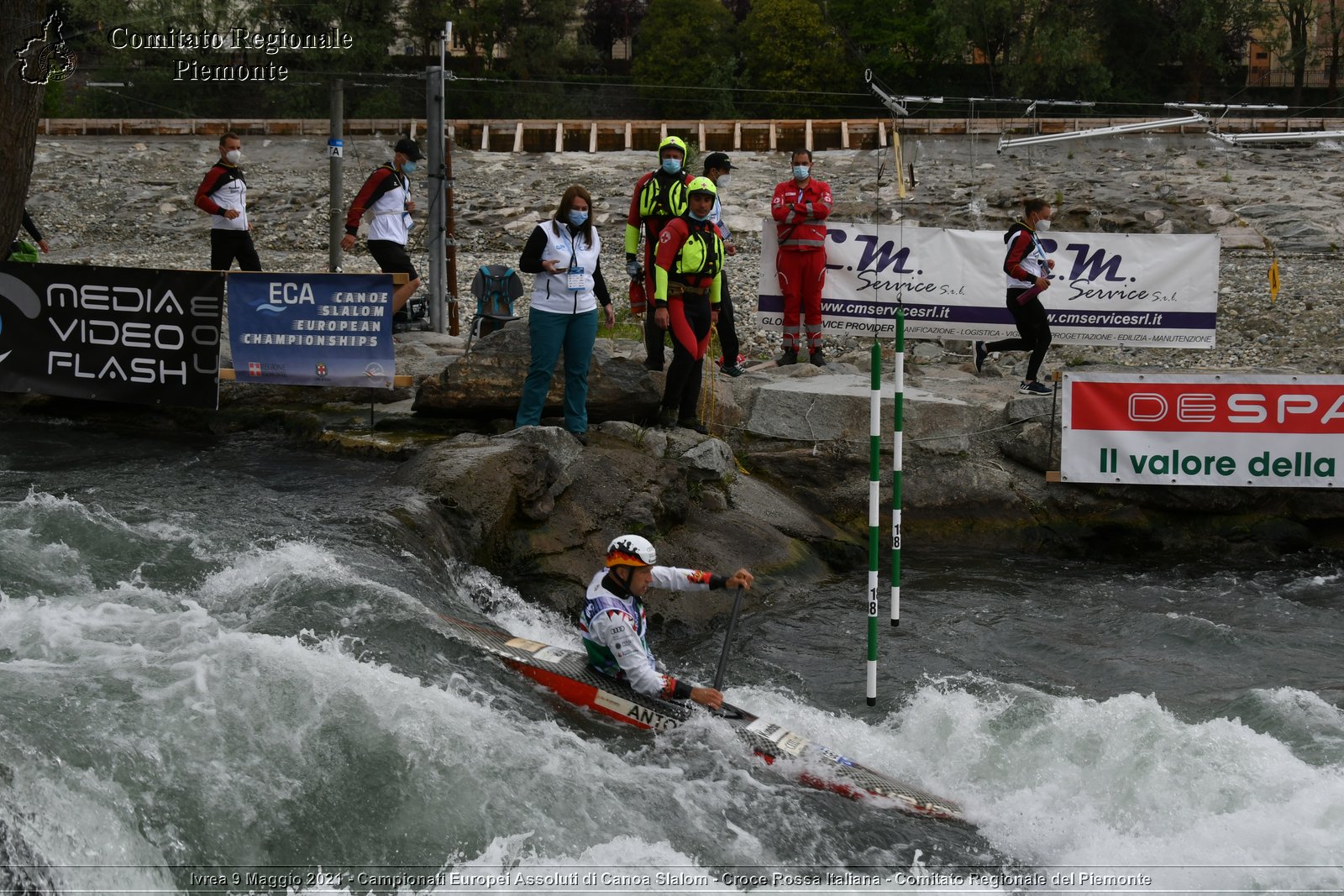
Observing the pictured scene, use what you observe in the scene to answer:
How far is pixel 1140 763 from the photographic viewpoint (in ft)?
23.5

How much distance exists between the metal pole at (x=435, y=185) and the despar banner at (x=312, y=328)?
2.11 m

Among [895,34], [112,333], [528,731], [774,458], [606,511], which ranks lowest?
[528,731]

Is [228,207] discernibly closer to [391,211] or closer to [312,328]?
[391,211]

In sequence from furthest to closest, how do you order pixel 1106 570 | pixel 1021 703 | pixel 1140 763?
1. pixel 1106 570
2. pixel 1021 703
3. pixel 1140 763

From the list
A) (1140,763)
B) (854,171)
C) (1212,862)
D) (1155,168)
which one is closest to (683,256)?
(1140,763)

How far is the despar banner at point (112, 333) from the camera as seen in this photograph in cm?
1113

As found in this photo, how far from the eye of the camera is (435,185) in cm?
1300

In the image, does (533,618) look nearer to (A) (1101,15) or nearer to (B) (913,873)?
(B) (913,873)

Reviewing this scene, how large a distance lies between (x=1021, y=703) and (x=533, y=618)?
10.6 feet

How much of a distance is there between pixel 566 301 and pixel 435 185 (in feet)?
12.4

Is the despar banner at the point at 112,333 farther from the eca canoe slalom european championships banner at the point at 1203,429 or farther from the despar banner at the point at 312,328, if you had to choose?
the eca canoe slalom european championships banner at the point at 1203,429

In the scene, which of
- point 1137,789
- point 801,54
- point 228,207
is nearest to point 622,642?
point 1137,789

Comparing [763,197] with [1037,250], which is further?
[763,197]

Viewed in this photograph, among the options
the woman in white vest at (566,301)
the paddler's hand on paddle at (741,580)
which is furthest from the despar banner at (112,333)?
the paddler's hand on paddle at (741,580)
